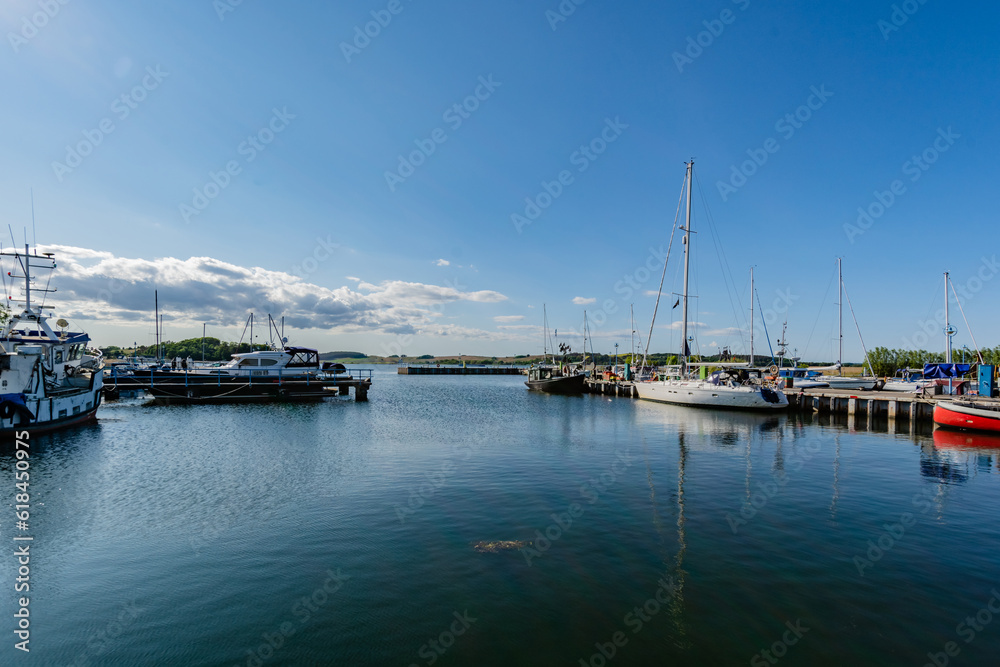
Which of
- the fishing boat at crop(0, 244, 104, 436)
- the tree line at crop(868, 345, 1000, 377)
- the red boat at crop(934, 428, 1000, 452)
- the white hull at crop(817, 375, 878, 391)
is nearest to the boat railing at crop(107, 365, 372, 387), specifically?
the fishing boat at crop(0, 244, 104, 436)

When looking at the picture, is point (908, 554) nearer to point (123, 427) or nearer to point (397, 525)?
point (397, 525)

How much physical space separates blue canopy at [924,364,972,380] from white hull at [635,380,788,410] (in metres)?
23.9

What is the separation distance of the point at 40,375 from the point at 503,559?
3081 cm

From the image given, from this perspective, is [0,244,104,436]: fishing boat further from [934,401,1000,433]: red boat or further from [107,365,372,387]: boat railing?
[934,401,1000,433]: red boat

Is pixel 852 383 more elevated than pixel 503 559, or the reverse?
pixel 852 383

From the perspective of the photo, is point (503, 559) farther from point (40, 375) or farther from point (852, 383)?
point (852, 383)

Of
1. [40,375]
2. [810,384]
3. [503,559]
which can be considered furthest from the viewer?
[810,384]

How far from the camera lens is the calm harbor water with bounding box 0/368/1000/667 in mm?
7617

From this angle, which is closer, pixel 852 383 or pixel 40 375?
pixel 40 375

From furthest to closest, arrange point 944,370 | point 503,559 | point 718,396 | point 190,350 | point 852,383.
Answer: point 190,350 < point 852,383 < point 944,370 < point 718,396 < point 503,559

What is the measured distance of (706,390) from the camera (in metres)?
47.5

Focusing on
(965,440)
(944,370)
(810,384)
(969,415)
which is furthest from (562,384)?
(965,440)

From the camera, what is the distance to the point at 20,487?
52.7ft

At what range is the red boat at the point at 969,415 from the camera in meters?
28.5
